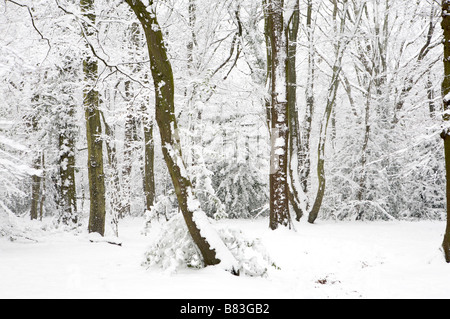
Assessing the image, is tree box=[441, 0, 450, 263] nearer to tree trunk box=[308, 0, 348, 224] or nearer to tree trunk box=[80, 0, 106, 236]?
tree trunk box=[308, 0, 348, 224]

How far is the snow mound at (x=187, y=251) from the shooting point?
536 centimetres

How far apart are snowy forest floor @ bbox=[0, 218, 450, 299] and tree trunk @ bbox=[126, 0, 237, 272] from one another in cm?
35

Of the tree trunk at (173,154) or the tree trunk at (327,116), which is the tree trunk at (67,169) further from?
the tree trunk at (173,154)

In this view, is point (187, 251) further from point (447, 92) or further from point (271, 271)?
point (447, 92)

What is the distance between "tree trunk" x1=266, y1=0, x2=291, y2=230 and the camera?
9750mm

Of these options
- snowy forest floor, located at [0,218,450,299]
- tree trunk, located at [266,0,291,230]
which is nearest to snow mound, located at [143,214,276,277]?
snowy forest floor, located at [0,218,450,299]

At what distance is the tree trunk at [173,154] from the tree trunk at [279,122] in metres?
4.56

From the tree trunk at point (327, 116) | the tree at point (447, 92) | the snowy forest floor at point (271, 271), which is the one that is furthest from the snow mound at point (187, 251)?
the tree trunk at point (327, 116)

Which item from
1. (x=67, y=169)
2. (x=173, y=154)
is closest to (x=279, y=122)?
(x=173, y=154)

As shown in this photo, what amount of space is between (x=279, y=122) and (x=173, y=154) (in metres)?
5.08

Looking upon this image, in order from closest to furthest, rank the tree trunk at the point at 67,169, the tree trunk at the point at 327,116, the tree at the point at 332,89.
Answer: the tree at the point at 332,89
the tree trunk at the point at 327,116
the tree trunk at the point at 67,169
